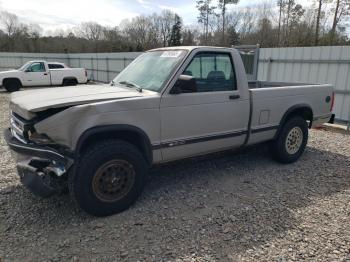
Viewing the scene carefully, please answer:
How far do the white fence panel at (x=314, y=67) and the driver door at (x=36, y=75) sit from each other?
12.5 meters

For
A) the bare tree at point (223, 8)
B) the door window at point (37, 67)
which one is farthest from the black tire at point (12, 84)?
the bare tree at point (223, 8)

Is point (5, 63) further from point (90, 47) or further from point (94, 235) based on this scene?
point (94, 235)

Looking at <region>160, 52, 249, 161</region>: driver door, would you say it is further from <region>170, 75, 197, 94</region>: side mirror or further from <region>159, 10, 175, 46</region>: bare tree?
<region>159, 10, 175, 46</region>: bare tree

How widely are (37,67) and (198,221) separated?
55.1ft

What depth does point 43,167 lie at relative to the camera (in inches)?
127

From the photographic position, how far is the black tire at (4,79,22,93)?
1664cm

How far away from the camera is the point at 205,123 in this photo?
4.02 meters

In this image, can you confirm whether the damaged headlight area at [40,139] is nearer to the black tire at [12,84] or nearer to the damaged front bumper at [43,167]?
the damaged front bumper at [43,167]

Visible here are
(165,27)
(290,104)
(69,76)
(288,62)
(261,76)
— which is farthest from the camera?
(165,27)

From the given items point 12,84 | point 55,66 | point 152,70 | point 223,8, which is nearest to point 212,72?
point 152,70

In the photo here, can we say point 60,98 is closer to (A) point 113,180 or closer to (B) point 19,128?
(B) point 19,128

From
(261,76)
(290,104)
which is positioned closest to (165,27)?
(261,76)

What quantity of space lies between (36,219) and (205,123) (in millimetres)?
2394

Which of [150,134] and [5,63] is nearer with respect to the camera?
[150,134]
